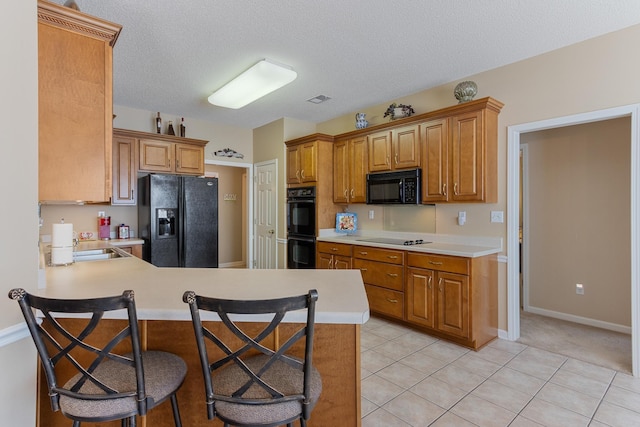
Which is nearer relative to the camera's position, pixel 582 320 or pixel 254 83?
pixel 254 83

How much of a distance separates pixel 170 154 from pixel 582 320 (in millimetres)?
5449

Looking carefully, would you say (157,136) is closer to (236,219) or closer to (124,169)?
(124,169)

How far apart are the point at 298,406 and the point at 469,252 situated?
233 centimetres

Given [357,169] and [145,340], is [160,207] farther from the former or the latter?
[145,340]

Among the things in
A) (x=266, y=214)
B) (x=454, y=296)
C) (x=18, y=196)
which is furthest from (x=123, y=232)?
(x=454, y=296)

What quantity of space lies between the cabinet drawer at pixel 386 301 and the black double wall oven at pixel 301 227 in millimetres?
1043

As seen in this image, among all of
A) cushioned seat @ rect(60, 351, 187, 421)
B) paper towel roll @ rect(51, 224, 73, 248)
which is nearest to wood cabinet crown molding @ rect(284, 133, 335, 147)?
paper towel roll @ rect(51, 224, 73, 248)

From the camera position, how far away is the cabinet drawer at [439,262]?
2957mm

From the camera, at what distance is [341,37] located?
2.63 meters

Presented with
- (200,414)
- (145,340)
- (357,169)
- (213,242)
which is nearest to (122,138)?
(213,242)

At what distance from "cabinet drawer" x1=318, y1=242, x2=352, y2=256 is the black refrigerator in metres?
1.49

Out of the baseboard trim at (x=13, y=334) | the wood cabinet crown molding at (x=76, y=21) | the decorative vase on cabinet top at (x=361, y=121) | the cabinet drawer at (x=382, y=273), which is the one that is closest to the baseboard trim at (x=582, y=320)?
the cabinet drawer at (x=382, y=273)

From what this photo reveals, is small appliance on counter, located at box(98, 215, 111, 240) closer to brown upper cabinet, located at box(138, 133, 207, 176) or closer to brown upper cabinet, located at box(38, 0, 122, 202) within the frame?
brown upper cabinet, located at box(138, 133, 207, 176)

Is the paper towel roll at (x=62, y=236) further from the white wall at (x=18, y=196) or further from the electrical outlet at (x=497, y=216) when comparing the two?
the electrical outlet at (x=497, y=216)
